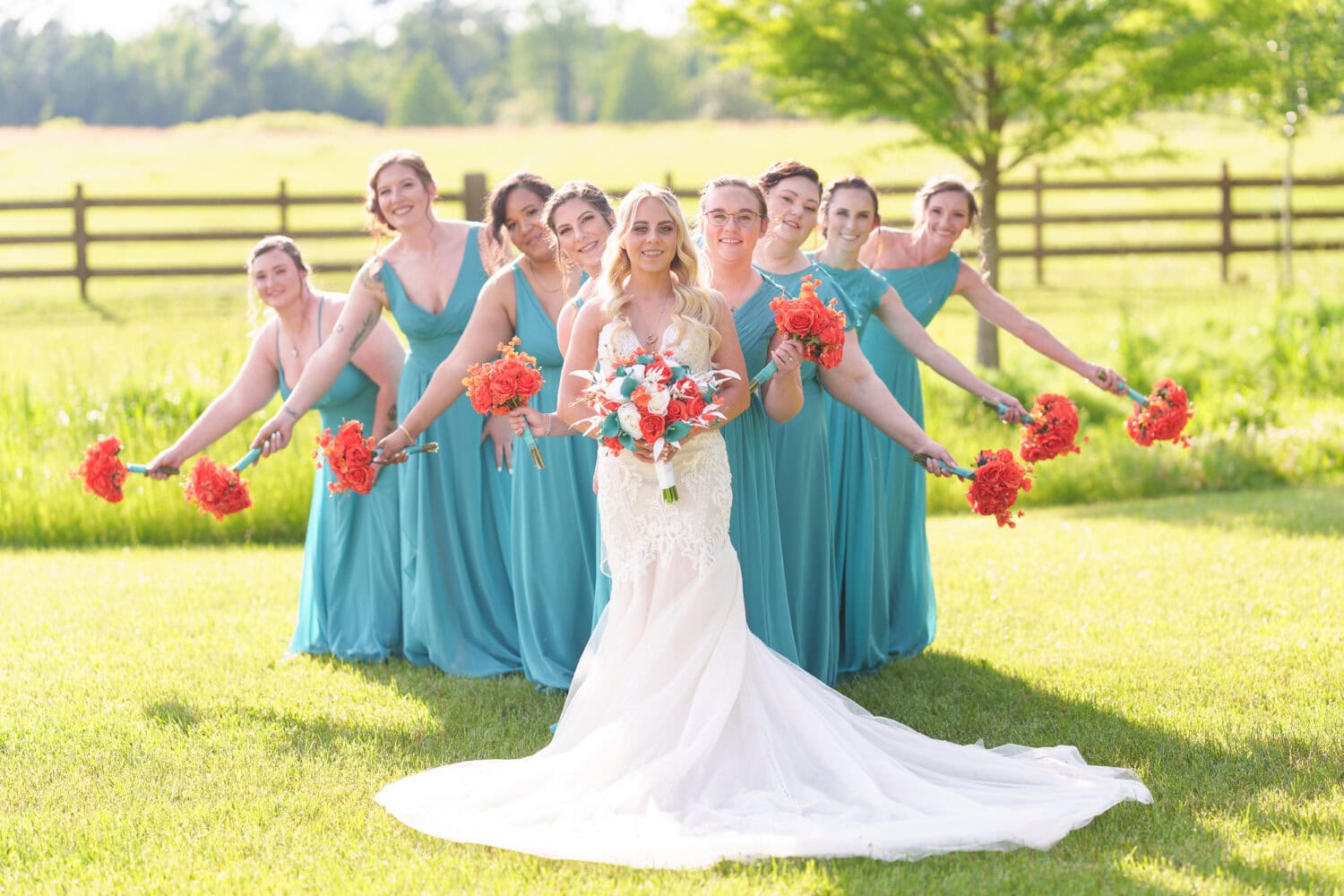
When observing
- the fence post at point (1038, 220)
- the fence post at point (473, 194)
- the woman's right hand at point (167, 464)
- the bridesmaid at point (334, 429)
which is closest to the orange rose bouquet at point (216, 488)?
the woman's right hand at point (167, 464)

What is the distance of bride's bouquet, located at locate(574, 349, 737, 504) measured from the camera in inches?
193

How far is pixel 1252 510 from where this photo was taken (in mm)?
11273

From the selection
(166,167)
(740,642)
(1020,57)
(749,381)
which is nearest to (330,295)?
(749,381)

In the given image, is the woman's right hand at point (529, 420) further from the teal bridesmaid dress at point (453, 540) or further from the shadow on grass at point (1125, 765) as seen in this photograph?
the shadow on grass at point (1125, 765)

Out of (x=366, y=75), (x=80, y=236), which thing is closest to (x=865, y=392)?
(x=80, y=236)

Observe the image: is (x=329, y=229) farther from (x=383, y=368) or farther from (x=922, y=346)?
(x=922, y=346)

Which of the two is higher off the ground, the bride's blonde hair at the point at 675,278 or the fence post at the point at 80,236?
the fence post at the point at 80,236

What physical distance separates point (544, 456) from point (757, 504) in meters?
1.46

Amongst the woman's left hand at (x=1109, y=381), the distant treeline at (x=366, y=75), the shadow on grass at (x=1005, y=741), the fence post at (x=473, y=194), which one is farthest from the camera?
the distant treeline at (x=366, y=75)

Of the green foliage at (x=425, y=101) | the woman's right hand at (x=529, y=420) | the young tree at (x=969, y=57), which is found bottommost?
the woman's right hand at (x=529, y=420)

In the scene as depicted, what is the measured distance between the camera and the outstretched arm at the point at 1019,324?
6.87 m

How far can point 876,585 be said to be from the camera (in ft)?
23.9

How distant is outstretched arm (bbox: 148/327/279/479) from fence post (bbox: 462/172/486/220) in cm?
1125

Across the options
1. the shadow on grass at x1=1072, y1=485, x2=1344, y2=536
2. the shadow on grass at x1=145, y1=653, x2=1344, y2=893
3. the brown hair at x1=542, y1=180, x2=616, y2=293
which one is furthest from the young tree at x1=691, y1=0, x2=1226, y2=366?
the brown hair at x1=542, y1=180, x2=616, y2=293
